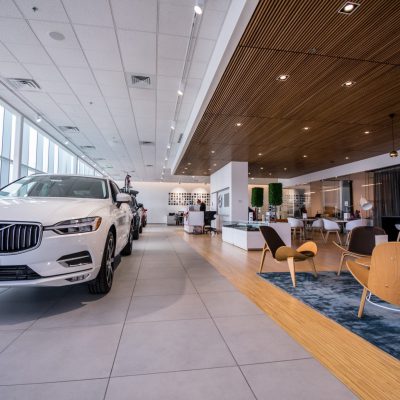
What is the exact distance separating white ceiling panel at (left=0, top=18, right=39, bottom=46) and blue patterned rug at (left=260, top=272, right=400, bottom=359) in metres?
5.32

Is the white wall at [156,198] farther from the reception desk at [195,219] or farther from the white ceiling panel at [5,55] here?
the white ceiling panel at [5,55]

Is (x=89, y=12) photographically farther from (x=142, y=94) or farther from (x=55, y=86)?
(x=55, y=86)

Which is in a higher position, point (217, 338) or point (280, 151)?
point (280, 151)

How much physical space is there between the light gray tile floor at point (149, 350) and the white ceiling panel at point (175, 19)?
3.81m

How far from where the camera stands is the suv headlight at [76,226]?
242cm

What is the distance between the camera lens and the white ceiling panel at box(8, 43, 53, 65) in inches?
182

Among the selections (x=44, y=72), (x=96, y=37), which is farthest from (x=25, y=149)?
(x=96, y=37)

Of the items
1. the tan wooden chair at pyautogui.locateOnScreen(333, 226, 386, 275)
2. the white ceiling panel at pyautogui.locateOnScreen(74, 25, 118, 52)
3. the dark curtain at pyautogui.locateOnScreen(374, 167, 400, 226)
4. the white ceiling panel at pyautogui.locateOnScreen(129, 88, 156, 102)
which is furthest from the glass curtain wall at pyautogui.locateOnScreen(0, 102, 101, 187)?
the dark curtain at pyautogui.locateOnScreen(374, 167, 400, 226)

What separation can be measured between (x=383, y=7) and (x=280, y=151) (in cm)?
658

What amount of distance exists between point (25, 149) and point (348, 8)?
30.4ft

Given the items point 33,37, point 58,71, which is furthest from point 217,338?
point 58,71

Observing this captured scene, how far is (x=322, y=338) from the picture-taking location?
2.11 metres

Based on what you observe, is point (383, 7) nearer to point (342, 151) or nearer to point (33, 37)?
point (33, 37)

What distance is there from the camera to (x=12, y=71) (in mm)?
5473
